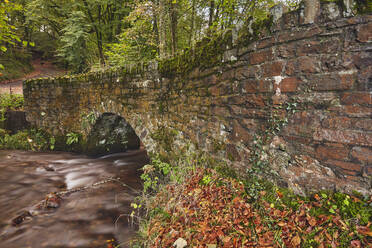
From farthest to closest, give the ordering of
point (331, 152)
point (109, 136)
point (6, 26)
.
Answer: point (109, 136), point (6, 26), point (331, 152)

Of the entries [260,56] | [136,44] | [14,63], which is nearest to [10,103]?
[136,44]

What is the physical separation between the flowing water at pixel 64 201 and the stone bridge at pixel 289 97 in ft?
5.72

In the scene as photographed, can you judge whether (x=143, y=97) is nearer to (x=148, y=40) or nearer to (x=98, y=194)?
(x=98, y=194)

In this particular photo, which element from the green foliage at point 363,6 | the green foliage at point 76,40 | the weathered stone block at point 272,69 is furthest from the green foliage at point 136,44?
the green foliage at point 363,6

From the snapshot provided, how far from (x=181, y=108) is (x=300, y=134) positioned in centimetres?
204

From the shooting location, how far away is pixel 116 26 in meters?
12.3

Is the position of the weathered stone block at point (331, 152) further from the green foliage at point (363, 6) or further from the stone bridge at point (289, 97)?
the green foliage at point (363, 6)

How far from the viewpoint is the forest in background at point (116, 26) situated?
18.9ft

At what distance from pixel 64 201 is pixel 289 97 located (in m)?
4.23

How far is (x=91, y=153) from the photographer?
22.5 feet

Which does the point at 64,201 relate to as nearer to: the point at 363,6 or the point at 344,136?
the point at 344,136

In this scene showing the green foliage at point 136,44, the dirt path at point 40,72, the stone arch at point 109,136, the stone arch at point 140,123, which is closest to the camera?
the stone arch at point 140,123

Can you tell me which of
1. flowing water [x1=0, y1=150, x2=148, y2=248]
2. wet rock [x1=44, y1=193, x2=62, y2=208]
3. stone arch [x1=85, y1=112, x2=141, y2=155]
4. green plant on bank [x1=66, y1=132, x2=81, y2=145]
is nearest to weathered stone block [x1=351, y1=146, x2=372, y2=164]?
flowing water [x1=0, y1=150, x2=148, y2=248]

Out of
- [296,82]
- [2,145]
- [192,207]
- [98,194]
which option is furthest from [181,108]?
[2,145]
